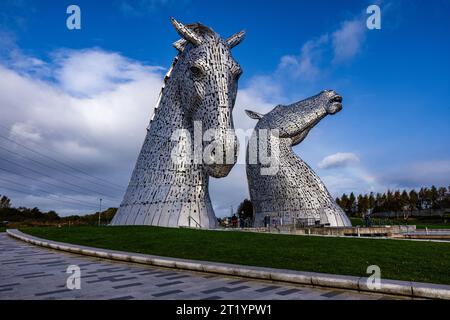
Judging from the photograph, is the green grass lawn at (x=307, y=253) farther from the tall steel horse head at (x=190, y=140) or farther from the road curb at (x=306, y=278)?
the tall steel horse head at (x=190, y=140)

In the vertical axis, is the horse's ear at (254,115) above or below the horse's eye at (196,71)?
above

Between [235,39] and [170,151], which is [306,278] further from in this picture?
[235,39]

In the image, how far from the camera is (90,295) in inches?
219

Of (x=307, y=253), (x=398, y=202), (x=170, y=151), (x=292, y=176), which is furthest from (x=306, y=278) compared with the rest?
(x=398, y=202)

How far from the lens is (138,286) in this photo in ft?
20.3

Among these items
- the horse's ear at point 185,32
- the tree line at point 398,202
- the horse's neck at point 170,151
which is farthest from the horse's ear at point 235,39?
the tree line at point 398,202

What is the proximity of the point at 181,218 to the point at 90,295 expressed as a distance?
42.7 feet

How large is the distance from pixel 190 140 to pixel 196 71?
3848 millimetres

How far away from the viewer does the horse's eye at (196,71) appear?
18484 mm

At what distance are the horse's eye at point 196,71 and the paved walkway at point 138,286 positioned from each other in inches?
477

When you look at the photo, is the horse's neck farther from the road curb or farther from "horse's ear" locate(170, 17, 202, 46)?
the road curb

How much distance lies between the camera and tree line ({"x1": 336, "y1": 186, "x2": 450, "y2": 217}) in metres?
73.1

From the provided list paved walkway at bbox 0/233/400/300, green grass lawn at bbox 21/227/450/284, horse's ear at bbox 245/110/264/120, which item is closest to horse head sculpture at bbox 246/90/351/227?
horse's ear at bbox 245/110/264/120
